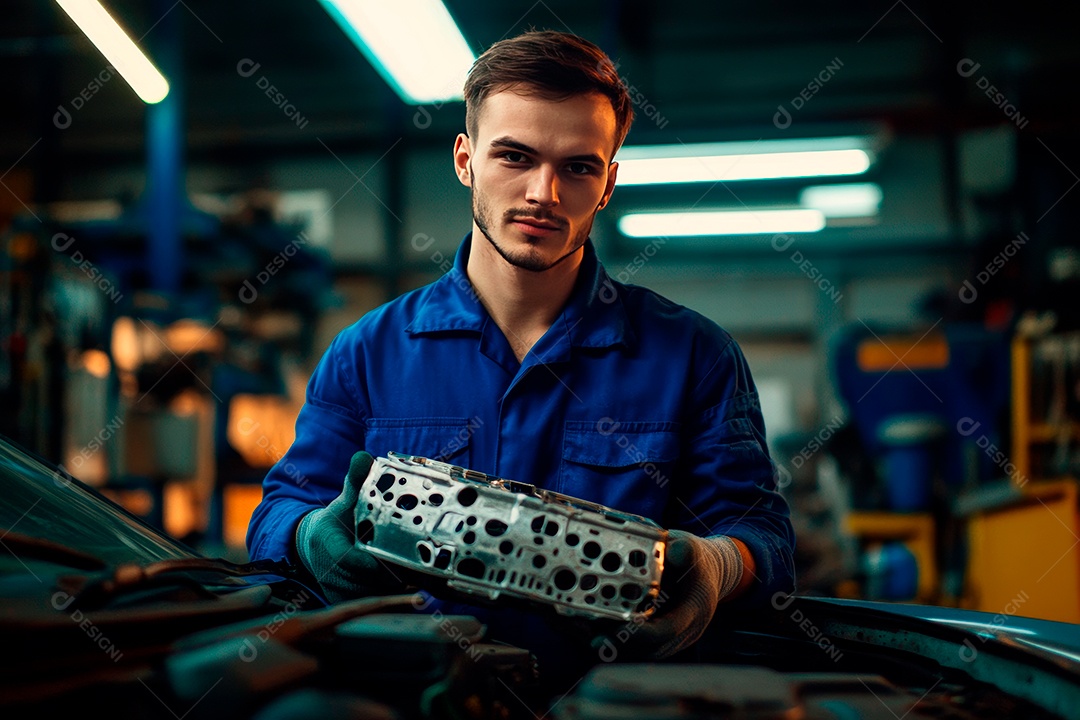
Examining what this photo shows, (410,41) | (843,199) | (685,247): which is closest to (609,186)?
(410,41)

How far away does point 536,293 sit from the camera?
65.6 inches

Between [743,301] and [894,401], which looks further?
[743,301]

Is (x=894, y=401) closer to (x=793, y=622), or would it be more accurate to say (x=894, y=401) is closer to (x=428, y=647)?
(x=793, y=622)

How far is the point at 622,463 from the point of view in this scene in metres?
1.50

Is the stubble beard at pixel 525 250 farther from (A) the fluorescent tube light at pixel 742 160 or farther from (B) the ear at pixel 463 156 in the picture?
(A) the fluorescent tube light at pixel 742 160

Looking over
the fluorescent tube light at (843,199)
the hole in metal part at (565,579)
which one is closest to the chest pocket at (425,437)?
the hole in metal part at (565,579)

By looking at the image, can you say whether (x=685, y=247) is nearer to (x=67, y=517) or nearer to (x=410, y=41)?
(x=410, y=41)

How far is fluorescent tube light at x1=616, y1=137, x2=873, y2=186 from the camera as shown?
6.78 m

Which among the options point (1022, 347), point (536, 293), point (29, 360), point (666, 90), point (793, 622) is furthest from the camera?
point (666, 90)

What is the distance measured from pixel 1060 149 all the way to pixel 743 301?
501 centimetres

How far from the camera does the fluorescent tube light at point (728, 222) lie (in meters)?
8.92

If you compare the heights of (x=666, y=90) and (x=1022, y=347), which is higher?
(x=666, y=90)

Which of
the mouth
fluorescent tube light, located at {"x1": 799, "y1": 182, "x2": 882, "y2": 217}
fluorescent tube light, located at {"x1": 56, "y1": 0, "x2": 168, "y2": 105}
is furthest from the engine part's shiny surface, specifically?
fluorescent tube light, located at {"x1": 799, "y1": 182, "x2": 882, "y2": 217}

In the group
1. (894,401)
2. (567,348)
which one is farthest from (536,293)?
(894,401)
